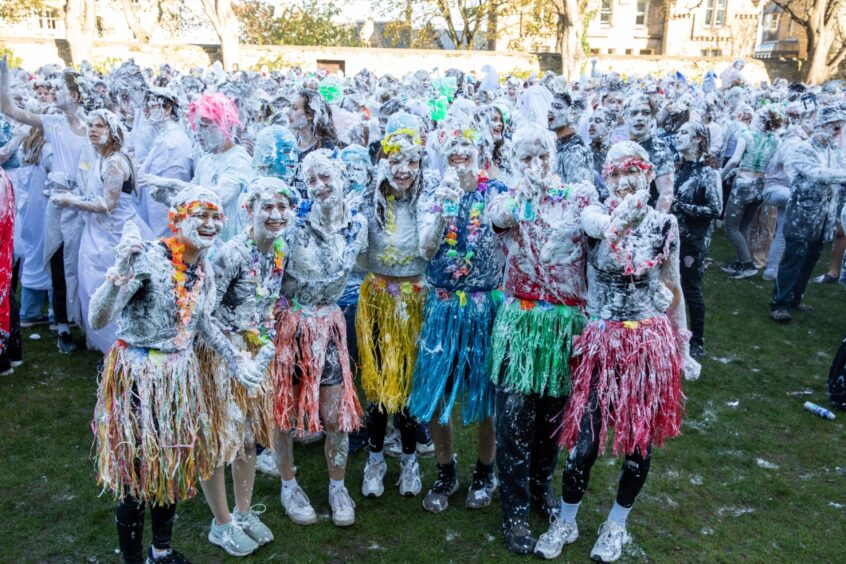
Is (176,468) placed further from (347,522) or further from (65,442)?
(65,442)

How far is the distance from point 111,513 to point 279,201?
6.26 feet

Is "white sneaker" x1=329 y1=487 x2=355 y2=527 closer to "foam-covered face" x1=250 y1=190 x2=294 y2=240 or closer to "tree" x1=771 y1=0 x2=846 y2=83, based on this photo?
"foam-covered face" x1=250 y1=190 x2=294 y2=240

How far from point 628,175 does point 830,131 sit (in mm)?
4438

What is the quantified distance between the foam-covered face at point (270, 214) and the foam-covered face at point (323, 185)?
0.21m

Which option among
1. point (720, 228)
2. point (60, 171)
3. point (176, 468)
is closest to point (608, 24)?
point (720, 228)

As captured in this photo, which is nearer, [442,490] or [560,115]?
[442,490]

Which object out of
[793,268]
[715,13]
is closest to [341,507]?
[793,268]

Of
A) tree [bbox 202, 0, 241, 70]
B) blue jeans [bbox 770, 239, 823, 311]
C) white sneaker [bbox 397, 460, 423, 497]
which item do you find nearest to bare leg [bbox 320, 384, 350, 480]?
white sneaker [bbox 397, 460, 423, 497]

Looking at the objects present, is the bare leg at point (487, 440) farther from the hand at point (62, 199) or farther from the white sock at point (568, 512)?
the hand at point (62, 199)

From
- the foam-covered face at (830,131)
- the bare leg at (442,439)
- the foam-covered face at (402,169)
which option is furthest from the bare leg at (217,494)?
the foam-covered face at (830,131)

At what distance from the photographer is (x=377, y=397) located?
3332 millimetres

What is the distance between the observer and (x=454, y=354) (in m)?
3.18

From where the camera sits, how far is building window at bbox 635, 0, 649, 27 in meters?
37.1

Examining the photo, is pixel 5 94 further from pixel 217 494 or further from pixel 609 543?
pixel 609 543
